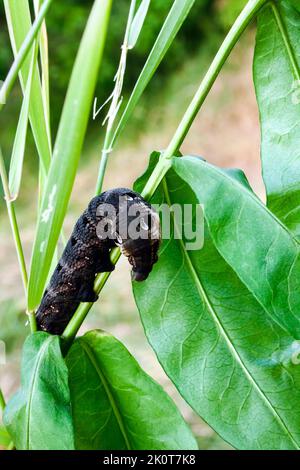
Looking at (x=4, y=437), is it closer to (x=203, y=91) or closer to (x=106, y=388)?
(x=106, y=388)

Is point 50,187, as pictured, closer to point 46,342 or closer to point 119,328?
point 46,342

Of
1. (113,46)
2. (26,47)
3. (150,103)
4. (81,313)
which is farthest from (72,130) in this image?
(150,103)

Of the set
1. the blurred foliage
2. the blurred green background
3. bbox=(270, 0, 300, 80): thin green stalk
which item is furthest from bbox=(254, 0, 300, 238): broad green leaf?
the blurred foliage

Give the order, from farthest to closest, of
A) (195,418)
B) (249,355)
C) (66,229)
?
(66,229) < (195,418) < (249,355)

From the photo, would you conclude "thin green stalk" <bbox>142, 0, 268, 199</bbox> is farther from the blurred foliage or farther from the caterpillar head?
the blurred foliage

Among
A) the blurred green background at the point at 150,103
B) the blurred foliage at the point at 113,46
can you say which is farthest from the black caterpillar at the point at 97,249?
the blurred foliage at the point at 113,46

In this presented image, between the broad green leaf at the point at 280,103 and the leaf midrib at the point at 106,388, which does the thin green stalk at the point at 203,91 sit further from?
the leaf midrib at the point at 106,388

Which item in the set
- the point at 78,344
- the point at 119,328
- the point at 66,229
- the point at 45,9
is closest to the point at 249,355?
the point at 78,344
